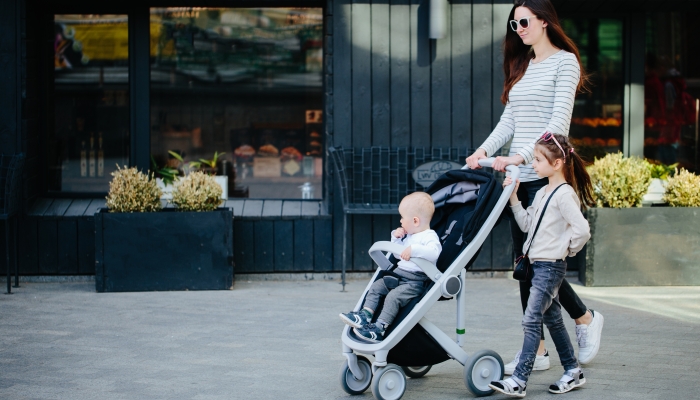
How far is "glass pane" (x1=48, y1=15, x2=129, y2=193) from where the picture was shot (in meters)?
8.50

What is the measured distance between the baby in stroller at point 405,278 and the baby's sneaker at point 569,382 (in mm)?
946

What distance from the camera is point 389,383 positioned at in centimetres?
A: 478

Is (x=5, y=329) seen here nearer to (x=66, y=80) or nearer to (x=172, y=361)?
(x=172, y=361)

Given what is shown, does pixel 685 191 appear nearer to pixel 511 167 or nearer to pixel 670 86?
pixel 670 86

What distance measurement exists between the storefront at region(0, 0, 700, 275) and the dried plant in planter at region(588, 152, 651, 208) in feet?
3.34

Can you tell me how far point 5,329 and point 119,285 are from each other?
128 centimetres

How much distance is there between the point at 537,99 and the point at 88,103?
4.88 metres

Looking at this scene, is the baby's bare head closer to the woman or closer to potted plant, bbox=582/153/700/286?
the woman

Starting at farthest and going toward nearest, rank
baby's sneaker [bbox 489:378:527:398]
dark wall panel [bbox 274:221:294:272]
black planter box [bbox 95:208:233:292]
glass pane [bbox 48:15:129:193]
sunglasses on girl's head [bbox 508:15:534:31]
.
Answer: glass pane [bbox 48:15:129:193] < dark wall panel [bbox 274:221:294:272] < black planter box [bbox 95:208:233:292] < sunglasses on girl's head [bbox 508:15:534:31] < baby's sneaker [bbox 489:378:527:398]

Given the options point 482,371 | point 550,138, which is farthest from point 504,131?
point 482,371

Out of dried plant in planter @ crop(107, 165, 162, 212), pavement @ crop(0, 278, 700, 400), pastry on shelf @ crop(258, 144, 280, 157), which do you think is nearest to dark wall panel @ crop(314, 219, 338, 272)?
pavement @ crop(0, 278, 700, 400)

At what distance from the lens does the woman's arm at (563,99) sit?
5.11 metres

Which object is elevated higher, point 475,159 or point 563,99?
point 563,99

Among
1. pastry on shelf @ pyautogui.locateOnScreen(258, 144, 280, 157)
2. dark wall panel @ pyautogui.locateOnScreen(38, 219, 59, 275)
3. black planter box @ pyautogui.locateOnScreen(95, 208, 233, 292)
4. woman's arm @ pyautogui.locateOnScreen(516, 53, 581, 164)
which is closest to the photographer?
woman's arm @ pyautogui.locateOnScreen(516, 53, 581, 164)
